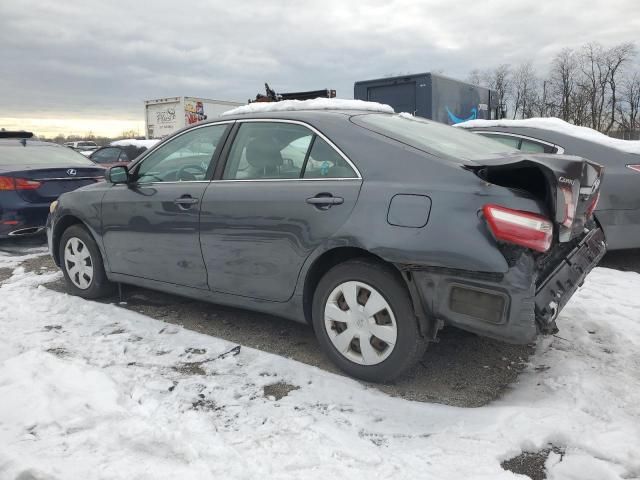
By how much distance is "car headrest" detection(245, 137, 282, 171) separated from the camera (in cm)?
348

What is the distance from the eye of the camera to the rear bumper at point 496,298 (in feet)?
8.20

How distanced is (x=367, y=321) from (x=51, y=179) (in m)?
5.56

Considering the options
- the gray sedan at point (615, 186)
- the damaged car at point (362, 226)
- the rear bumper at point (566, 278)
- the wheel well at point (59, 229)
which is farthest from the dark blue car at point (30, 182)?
the rear bumper at point (566, 278)

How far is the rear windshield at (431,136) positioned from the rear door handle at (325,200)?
48cm

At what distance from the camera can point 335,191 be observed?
3.05 metres

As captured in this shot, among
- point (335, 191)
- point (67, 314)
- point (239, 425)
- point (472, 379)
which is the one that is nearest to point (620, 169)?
point (472, 379)

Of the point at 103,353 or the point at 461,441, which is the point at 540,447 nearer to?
the point at 461,441

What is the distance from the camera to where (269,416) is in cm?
268

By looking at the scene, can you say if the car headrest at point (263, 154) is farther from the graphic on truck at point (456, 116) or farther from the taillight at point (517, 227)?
the graphic on truck at point (456, 116)

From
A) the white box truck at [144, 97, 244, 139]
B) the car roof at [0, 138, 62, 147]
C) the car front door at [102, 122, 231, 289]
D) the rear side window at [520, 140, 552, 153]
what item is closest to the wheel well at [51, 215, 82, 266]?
the car front door at [102, 122, 231, 289]

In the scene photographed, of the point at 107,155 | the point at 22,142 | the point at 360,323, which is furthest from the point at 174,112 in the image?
the point at 360,323

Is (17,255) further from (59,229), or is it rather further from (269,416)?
(269,416)

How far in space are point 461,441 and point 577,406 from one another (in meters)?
0.70

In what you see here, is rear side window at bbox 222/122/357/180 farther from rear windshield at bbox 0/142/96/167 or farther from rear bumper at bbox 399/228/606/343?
rear windshield at bbox 0/142/96/167
